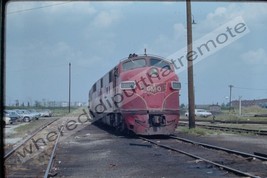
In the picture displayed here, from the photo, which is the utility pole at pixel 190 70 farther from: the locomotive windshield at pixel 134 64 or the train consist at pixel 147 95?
the locomotive windshield at pixel 134 64

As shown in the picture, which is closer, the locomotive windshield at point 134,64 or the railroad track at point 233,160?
the railroad track at point 233,160

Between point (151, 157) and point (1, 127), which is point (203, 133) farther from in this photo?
point (1, 127)

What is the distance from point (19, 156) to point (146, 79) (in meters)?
7.91

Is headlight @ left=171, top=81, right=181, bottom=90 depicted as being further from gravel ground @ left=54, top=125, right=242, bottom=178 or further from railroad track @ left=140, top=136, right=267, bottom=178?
gravel ground @ left=54, top=125, right=242, bottom=178

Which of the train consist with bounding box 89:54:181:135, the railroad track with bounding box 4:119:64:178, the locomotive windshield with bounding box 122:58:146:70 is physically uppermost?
the locomotive windshield with bounding box 122:58:146:70

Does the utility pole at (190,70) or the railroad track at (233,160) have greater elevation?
the utility pole at (190,70)

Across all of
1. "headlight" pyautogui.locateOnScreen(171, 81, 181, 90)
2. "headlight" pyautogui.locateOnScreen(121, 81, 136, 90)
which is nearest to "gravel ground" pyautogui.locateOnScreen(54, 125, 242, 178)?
"headlight" pyautogui.locateOnScreen(121, 81, 136, 90)

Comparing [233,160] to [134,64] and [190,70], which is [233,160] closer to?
[134,64]

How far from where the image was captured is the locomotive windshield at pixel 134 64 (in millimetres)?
21438

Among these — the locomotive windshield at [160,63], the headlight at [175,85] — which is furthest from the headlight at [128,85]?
the headlight at [175,85]

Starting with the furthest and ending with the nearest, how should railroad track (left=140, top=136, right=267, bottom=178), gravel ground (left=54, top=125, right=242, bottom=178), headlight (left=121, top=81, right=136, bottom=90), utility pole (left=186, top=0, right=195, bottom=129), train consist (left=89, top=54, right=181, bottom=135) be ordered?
utility pole (left=186, top=0, right=195, bottom=129)
headlight (left=121, top=81, right=136, bottom=90)
train consist (left=89, top=54, right=181, bottom=135)
gravel ground (left=54, top=125, right=242, bottom=178)
railroad track (left=140, top=136, right=267, bottom=178)

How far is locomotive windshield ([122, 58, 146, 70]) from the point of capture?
70.3ft

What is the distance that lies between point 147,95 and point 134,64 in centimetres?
213

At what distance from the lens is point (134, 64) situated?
21562 millimetres
